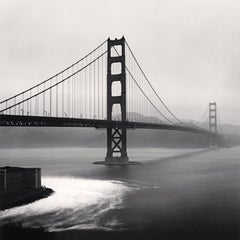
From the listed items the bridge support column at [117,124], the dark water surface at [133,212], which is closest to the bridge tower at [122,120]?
the bridge support column at [117,124]

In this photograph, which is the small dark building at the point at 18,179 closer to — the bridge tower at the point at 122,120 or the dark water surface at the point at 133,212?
the dark water surface at the point at 133,212

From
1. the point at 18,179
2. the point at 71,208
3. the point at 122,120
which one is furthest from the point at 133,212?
the point at 122,120

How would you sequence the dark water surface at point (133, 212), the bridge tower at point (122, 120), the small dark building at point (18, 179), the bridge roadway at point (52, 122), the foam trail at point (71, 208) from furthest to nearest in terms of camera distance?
1. the bridge tower at point (122, 120)
2. the bridge roadway at point (52, 122)
3. the small dark building at point (18, 179)
4. the foam trail at point (71, 208)
5. the dark water surface at point (133, 212)

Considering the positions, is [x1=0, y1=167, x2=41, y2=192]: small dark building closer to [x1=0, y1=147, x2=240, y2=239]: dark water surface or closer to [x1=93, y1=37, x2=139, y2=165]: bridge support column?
[x1=0, y1=147, x2=240, y2=239]: dark water surface

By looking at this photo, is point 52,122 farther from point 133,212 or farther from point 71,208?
point 133,212

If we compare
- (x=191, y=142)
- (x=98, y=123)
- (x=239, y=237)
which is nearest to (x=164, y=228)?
(x=239, y=237)

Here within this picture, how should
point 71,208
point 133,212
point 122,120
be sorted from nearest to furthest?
point 133,212, point 71,208, point 122,120
